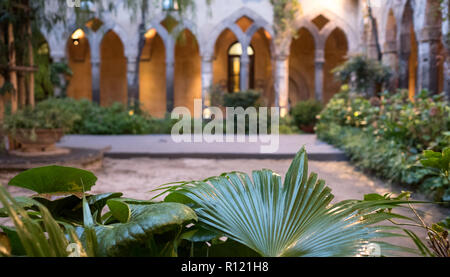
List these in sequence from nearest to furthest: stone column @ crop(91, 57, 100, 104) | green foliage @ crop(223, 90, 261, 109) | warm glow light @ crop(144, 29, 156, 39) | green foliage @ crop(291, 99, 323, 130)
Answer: green foliage @ crop(291, 99, 323, 130), green foliage @ crop(223, 90, 261, 109), stone column @ crop(91, 57, 100, 104), warm glow light @ crop(144, 29, 156, 39)

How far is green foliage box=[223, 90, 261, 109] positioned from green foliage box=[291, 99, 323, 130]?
1.29 m

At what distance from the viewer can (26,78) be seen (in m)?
7.76

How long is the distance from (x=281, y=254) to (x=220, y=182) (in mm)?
326

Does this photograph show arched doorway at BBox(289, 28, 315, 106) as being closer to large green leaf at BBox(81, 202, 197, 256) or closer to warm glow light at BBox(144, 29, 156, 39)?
warm glow light at BBox(144, 29, 156, 39)

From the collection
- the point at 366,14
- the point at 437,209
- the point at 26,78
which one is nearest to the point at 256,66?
the point at 366,14

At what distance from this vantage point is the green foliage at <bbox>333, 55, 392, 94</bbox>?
12.7 meters

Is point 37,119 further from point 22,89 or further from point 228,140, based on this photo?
point 228,140

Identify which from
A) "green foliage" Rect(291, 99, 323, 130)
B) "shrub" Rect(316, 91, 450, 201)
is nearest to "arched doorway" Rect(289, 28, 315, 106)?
"green foliage" Rect(291, 99, 323, 130)

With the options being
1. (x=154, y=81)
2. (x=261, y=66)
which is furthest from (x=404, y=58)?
(x=154, y=81)

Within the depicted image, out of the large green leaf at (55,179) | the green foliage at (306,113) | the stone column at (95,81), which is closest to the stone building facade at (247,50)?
the stone column at (95,81)

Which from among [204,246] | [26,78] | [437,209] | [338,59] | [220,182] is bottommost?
[437,209]
